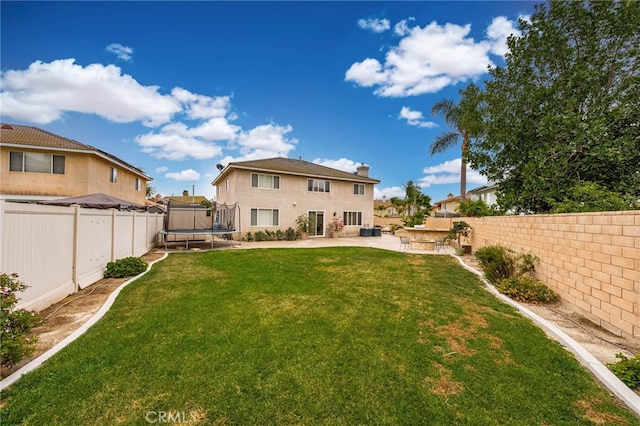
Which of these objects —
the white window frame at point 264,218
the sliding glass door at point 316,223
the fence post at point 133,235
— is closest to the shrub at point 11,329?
the fence post at point 133,235

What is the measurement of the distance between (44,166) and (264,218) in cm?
1329

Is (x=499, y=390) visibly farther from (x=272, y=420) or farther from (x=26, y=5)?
(x=26, y=5)

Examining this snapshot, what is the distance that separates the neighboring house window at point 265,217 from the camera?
19438 mm

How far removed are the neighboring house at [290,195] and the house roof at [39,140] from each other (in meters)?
7.93

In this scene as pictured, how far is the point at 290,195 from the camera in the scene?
68.7 ft

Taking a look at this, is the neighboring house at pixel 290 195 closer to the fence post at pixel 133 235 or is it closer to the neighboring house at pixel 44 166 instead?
the neighboring house at pixel 44 166

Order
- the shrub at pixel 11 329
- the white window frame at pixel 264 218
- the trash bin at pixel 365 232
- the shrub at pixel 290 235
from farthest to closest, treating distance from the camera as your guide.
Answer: the trash bin at pixel 365 232, the shrub at pixel 290 235, the white window frame at pixel 264 218, the shrub at pixel 11 329

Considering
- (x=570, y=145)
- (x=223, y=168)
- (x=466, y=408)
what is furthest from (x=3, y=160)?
(x=570, y=145)

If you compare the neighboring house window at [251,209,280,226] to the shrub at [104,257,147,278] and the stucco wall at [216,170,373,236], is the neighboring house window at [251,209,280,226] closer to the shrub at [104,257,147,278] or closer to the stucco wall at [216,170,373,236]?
the stucco wall at [216,170,373,236]

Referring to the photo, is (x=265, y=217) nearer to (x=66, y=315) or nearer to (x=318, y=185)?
(x=318, y=185)

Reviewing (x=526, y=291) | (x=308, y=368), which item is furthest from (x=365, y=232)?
(x=308, y=368)

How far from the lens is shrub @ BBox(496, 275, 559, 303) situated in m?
6.52

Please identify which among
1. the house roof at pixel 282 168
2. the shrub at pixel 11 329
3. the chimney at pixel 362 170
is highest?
the chimney at pixel 362 170

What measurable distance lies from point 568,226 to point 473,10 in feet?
37.4
